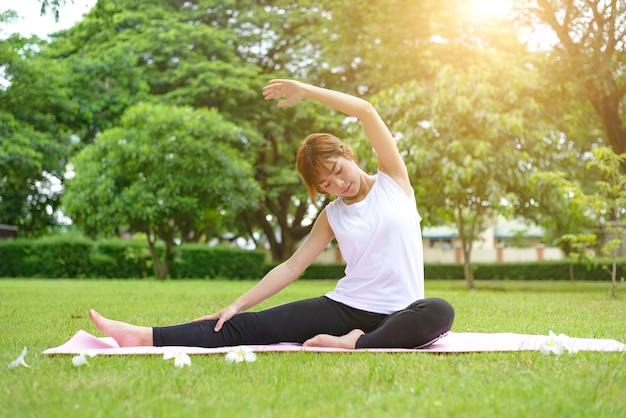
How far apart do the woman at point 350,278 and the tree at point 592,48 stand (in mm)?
9160

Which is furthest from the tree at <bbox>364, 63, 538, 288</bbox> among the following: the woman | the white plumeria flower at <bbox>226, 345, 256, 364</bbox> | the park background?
the white plumeria flower at <bbox>226, 345, 256, 364</bbox>

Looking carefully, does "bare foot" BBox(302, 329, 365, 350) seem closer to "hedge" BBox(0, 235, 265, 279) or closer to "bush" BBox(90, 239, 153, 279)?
"hedge" BBox(0, 235, 265, 279)

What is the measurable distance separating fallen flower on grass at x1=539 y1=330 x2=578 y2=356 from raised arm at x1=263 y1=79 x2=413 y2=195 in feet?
3.35

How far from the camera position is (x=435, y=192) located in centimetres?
1254

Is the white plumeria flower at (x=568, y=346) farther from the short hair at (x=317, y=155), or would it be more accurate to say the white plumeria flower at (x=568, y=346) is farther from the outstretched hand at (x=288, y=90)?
the outstretched hand at (x=288, y=90)

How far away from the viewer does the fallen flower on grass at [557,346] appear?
3311 mm

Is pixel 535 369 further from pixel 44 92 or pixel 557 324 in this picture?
pixel 44 92

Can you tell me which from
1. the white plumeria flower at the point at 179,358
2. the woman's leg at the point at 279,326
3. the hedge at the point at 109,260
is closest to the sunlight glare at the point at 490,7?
the hedge at the point at 109,260

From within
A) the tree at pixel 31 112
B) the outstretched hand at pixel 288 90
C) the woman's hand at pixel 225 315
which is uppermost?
the tree at pixel 31 112

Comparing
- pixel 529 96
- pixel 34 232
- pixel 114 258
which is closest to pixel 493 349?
pixel 529 96

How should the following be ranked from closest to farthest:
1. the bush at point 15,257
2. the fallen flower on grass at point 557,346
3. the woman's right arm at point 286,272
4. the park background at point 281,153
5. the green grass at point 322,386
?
the green grass at point 322,386, the fallen flower on grass at point 557,346, the woman's right arm at point 286,272, the park background at point 281,153, the bush at point 15,257

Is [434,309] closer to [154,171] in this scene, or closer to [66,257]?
[154,171]

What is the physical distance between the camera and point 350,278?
150 inches

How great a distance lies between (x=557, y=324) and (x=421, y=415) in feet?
11.4
